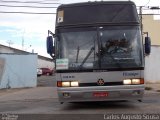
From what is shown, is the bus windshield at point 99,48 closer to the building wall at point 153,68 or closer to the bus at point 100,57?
the bus at point 100,57

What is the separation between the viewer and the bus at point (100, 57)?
590 inches

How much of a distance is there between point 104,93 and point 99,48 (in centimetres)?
156

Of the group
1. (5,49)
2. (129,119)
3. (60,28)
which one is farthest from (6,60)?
(5,49)

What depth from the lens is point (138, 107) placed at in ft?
54.2

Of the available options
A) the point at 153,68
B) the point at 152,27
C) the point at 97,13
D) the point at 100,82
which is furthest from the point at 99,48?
the point at 152,27

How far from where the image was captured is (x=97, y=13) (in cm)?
1577

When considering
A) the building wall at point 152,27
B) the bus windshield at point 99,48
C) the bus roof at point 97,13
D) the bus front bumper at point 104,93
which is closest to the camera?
the bus front bumper at point 104,93

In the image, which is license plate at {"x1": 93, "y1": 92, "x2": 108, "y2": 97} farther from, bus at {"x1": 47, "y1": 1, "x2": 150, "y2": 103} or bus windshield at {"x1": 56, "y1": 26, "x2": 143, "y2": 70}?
bus windshield at {"x1": 56, "y1": 26, "x2": 143, "y2": 70}

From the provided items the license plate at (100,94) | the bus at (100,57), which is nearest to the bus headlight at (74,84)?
the bus at (100,57)

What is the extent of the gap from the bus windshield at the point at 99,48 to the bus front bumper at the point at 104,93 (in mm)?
718

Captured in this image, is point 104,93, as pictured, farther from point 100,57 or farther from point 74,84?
point 100,57

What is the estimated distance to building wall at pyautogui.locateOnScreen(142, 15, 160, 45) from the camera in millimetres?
60062

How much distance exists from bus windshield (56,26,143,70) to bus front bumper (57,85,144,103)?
72cm

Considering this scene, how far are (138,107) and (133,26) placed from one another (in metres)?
3.19
